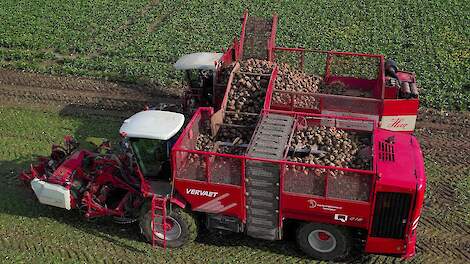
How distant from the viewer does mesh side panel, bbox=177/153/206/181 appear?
410 inches

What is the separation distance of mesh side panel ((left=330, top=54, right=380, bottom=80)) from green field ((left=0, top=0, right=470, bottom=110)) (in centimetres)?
271

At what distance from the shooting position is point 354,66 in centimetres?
1452

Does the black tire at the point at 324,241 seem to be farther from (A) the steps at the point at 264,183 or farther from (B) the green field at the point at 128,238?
(A) the steps at the point at 264,183

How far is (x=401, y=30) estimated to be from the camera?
69.2ft

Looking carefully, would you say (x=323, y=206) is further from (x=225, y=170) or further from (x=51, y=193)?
(x=51, y=193)

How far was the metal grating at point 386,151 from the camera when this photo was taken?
10.1 m

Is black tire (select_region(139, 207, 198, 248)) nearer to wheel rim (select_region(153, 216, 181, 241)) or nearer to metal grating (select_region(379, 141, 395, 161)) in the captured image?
wheel rim (select_region(153, 216, 181, 241))

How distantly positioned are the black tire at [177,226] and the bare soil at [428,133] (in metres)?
0.83

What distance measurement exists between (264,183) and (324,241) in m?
1.74

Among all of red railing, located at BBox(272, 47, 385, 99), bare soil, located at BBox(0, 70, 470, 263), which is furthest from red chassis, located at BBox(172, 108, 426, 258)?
red railing, located at BBox(272, 47, 385, 99)

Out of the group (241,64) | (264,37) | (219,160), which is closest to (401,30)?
(264,37)

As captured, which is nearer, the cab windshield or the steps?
the steps

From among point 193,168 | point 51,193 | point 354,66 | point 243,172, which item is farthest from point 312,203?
point 354,66

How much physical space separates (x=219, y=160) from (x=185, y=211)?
135cm
